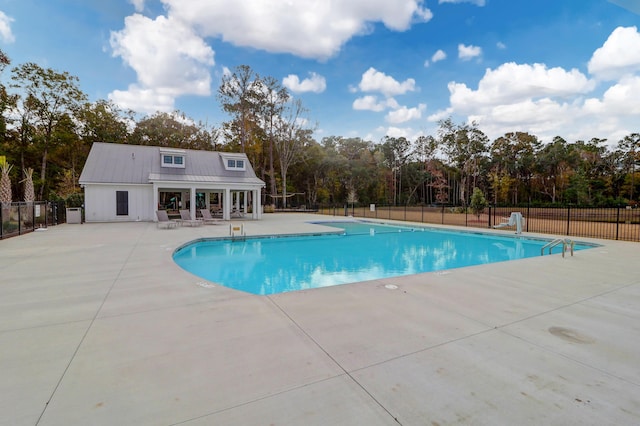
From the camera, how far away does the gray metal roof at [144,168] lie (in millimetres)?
16766

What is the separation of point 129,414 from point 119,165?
63.3 ft

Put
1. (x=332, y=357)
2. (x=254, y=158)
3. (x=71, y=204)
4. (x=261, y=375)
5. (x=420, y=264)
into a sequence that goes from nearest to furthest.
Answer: (x=261, y=375) < (x=332, y=357) < (x=420, y=264) < (x=71, y=204) < (x=254, y=158)

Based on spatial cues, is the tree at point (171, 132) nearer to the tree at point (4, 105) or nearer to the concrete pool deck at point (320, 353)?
the tree at point (4, 105)

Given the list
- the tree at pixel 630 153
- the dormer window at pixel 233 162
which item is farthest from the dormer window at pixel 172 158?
the tree at pixel 630 153

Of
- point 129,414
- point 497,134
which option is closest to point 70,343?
point 129,414

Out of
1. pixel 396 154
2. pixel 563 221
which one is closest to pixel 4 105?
pixel 563 221

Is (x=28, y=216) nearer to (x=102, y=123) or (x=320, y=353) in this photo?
(x=320, y=353)

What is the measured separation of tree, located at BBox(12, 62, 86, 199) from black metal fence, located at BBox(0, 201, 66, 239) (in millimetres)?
13074

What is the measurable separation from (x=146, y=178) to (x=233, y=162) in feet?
17.6

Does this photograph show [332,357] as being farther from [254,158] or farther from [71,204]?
[254,158]

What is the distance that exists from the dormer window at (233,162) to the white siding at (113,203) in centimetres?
492

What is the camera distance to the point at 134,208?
56.1 ft

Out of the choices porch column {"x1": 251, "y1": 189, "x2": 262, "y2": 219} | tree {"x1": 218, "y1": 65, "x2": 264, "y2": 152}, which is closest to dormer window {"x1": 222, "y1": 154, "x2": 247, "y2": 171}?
porch column {"x1": 251, "y1": 189, "x2": 262, "y2": 219}

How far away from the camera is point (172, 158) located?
19.1 metres
